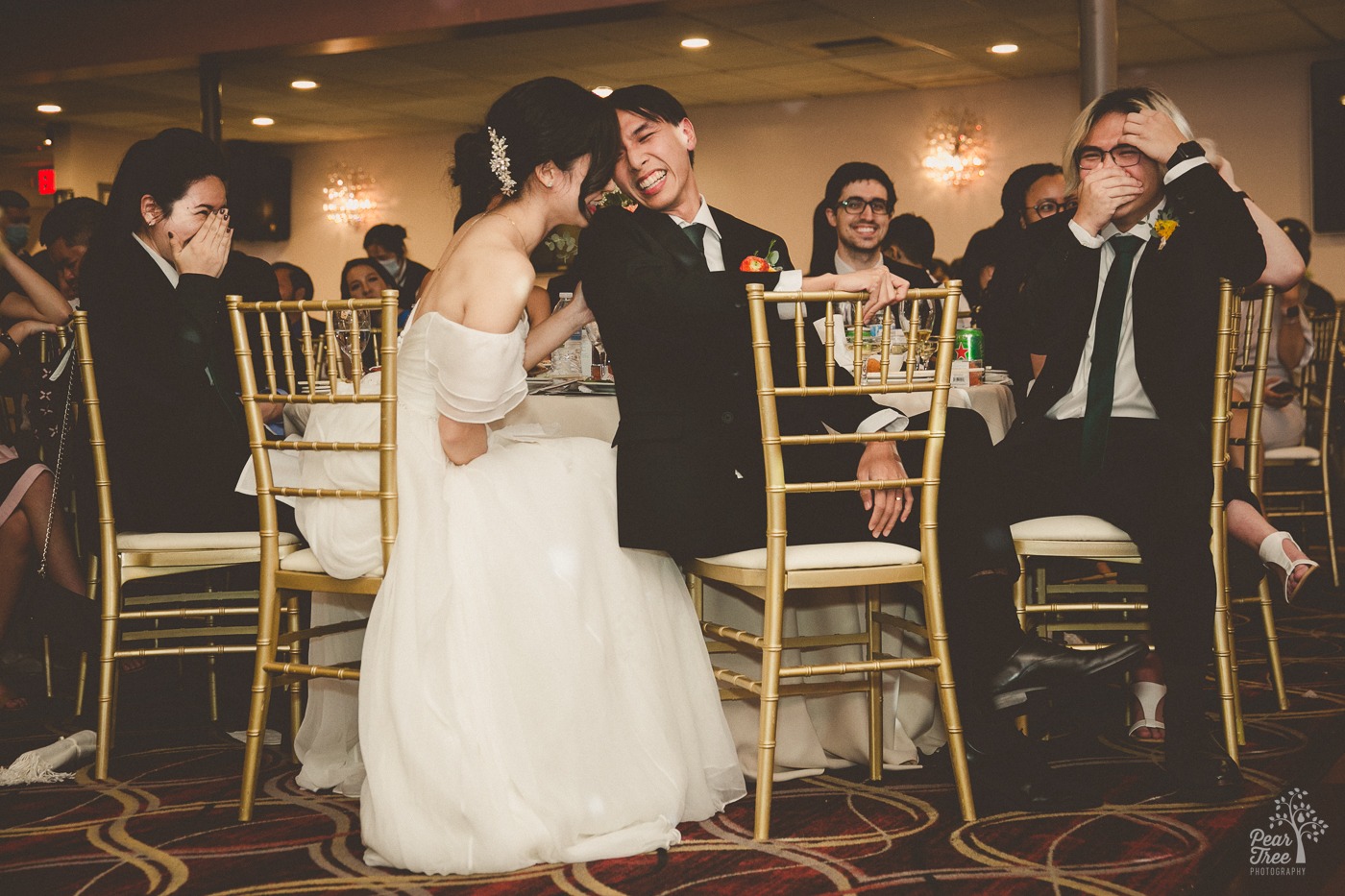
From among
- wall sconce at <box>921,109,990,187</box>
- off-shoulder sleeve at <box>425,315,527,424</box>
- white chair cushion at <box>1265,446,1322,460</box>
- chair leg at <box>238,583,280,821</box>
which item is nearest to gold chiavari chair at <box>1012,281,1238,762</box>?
off-shoulder sleeve at <box>425,315,527,424</box>

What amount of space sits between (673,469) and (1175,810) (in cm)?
112

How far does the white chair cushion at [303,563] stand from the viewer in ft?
8.29

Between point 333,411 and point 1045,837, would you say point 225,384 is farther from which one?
point 1045,837

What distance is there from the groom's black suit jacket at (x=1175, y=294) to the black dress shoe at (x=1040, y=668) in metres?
0.59

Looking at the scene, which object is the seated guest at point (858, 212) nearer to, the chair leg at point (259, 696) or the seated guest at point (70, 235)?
the chair leg at point (259, 696)

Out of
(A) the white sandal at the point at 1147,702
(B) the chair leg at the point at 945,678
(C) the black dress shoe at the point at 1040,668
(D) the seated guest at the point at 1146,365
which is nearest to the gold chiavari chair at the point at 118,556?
(B) the chair leg at the point at 945,678

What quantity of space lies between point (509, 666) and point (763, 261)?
93cm

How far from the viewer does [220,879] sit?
2166 millimetres

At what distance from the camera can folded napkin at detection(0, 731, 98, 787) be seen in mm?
2822

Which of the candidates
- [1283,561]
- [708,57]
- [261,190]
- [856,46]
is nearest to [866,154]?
[856,46]

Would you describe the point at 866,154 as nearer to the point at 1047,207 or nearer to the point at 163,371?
the point at 1047,207

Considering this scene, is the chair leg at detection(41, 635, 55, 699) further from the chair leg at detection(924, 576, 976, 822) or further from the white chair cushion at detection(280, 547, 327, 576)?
the chair leg at detection(924, 576, 976, 822)

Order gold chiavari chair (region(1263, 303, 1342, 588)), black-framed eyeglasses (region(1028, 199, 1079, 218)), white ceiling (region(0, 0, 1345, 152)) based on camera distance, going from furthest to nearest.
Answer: white ceiling (region(0, 0, 1345, 152)) < gold chiavari chair (region(1263, 303, 1342, 588)) < black-framed eyeglasses (region(1028, 199, 1079, 218))

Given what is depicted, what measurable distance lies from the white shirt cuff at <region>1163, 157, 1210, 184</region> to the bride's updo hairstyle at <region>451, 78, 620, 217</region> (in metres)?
1.14
